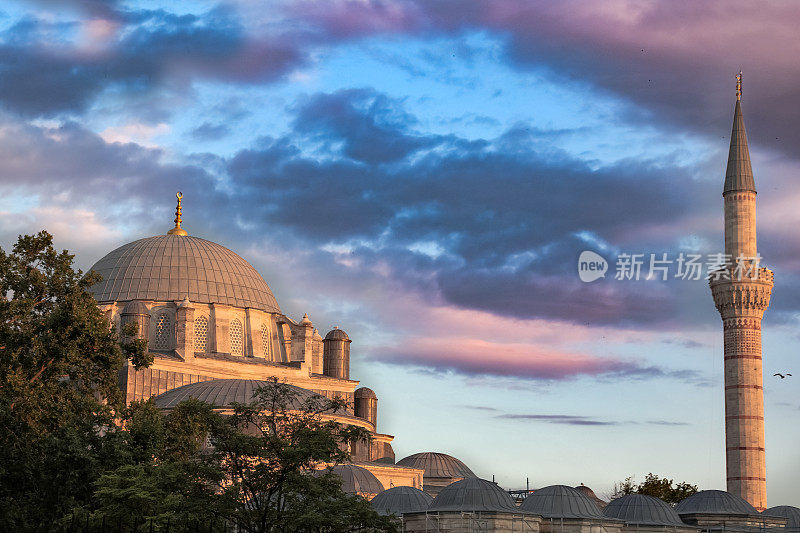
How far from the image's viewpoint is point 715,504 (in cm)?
4866

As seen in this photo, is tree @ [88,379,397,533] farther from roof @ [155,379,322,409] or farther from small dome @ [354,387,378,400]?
small dome @ [354,387,378,400]

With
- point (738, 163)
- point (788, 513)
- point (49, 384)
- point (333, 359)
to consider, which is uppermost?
point (738, 163)

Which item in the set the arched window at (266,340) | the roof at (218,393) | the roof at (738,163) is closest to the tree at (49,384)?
the roof at (218,393)

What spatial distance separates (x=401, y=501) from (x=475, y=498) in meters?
3.21

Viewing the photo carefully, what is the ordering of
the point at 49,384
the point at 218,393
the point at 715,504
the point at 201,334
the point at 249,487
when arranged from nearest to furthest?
the point at 249,487
the point at 49,384
the point at 715,504
the point at 218,393
the point at 201,334

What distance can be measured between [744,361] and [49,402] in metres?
34.2

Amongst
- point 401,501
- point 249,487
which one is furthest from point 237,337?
point 249,487

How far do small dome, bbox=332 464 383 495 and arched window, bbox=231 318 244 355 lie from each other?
13.2 metres

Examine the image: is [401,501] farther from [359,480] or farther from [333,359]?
[333,359]

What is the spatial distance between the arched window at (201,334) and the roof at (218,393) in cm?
479

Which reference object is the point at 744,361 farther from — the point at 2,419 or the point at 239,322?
the point at 2,419

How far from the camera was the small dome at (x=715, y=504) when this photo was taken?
159ft

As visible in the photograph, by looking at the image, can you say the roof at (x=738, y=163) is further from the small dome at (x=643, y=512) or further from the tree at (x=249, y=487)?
the tree at (x=249, y=487)

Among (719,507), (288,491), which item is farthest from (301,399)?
(288,491)
